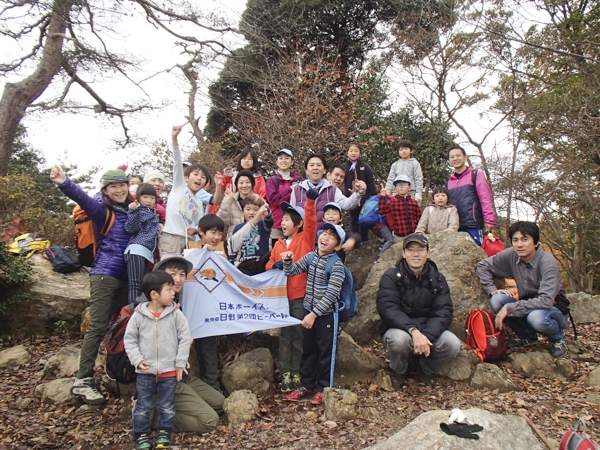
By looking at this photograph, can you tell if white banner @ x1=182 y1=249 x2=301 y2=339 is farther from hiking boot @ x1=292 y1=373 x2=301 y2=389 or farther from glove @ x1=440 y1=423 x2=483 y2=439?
glove @ x1=440 y1=423 x2=483 y2=439

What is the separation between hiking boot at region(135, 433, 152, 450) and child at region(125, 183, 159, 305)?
1259 millimetres

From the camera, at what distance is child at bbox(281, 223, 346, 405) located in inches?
182

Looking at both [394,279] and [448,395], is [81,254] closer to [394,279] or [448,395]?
[394,279]

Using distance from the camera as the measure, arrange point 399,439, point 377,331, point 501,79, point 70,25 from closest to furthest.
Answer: point 399,439
point 377,331
point 70,25
point 501,79

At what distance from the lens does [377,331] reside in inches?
234

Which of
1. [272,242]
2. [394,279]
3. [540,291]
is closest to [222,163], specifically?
[272,242]

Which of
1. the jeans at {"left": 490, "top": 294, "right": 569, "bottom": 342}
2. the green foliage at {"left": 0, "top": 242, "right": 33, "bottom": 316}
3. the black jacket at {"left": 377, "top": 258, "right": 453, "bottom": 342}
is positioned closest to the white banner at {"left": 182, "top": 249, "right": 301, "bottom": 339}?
the black jacket at {"left": 377, "top": 258, "right": 453, "bottom": 342}

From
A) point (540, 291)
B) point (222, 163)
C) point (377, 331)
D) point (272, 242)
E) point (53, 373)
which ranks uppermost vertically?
point (222, 163)

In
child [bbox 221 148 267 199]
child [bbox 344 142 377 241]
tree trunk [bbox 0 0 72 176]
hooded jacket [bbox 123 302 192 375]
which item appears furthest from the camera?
tree trunk [bbox 0 0 72 176]

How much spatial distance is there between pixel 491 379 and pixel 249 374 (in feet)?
8.71

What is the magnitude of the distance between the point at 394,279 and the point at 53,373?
4427mm

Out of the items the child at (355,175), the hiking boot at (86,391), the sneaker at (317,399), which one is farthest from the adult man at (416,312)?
the hiking boot at (86,391)

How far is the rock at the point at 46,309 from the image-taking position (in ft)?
21.9

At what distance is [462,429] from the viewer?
281 cm
